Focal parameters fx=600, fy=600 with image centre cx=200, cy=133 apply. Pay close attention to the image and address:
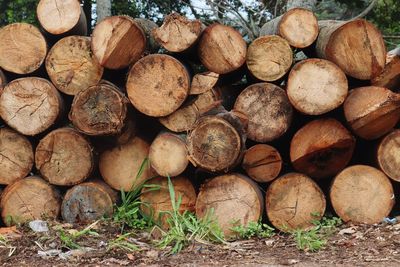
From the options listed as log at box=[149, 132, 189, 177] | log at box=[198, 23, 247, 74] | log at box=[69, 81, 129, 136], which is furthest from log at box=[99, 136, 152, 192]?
log at box=[198, 23, 247, 74]

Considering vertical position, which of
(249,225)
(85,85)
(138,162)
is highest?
(85,85)

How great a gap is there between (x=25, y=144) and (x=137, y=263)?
164 centimetres

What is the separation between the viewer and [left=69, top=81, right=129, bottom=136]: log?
462 cm

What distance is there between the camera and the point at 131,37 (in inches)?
185

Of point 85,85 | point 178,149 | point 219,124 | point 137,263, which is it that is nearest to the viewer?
point 137,263

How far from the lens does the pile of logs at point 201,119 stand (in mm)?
4590

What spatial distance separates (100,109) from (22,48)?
97 cm

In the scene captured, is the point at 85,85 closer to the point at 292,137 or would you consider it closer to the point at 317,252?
the point at 292,137

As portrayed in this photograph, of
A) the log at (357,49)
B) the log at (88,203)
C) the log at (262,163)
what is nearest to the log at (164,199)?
the log at (88,203)

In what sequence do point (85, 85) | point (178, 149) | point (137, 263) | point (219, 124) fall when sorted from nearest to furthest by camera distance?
point (137, 263), point (219, 124), point (178, 149), point (85, 85)

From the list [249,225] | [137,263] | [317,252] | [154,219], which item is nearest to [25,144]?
[154,219]

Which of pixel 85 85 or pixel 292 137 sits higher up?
pixel 85 85

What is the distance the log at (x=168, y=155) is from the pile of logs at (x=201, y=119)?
0.01 metres

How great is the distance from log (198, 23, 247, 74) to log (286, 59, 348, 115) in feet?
1.45
